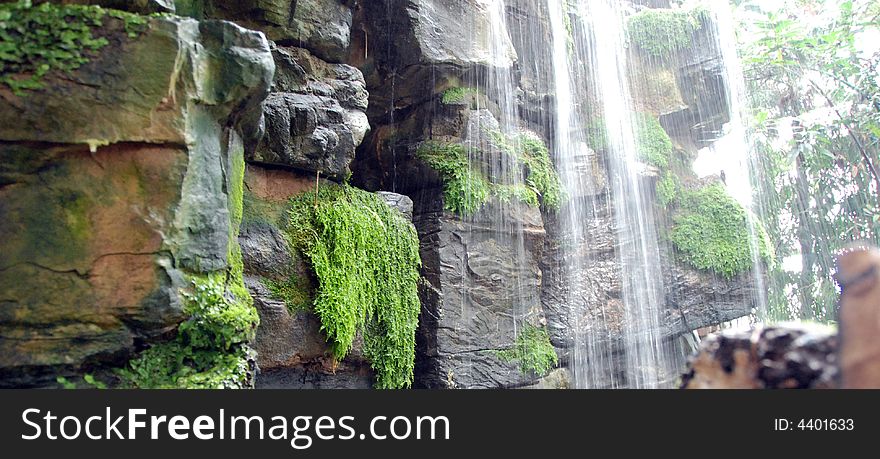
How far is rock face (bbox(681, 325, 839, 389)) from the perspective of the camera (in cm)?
258

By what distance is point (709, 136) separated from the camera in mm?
14797

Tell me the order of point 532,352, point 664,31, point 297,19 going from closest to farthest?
point 297,19, point 532,352, point 664,31

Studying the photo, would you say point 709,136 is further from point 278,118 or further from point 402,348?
point 278,118

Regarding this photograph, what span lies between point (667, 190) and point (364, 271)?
731cm

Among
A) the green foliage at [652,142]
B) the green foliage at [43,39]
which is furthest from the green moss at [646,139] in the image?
the green foliage at [43,39]

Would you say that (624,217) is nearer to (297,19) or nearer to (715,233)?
(715,233)

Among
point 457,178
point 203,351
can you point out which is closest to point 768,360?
point 203,351

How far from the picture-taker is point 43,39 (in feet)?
16.4

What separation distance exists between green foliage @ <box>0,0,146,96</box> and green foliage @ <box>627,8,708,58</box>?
11.8 m

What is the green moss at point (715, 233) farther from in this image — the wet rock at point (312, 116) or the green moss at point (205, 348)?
the green moss at point (205, 348)

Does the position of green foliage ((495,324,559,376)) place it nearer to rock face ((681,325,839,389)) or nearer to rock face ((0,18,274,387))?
rock face ((0,18,274,387))

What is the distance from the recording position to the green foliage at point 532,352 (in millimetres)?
9711
